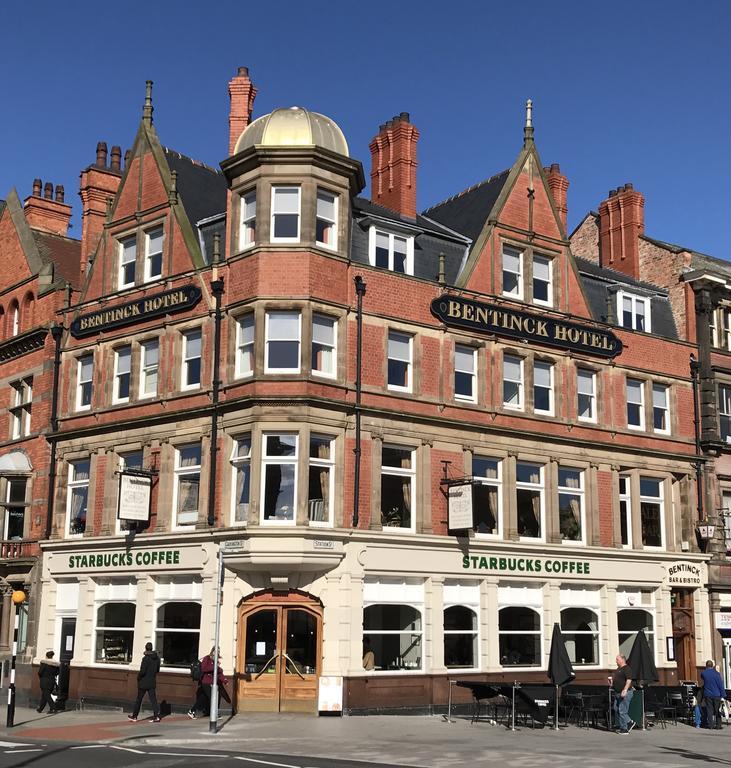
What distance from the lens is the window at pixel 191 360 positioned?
33781 mm

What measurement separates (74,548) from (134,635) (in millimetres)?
4165

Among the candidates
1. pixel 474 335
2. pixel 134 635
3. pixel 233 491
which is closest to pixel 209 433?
pixel 233 491

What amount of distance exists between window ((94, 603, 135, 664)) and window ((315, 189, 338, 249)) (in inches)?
508

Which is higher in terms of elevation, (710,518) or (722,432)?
(722,432)

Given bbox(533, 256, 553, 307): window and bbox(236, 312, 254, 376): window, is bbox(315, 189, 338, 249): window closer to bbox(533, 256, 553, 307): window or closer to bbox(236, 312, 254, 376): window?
bbox(236, 312, 254, 376): window

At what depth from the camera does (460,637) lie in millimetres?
33406

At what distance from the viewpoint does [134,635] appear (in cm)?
3353

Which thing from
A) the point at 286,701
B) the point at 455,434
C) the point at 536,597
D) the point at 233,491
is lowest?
the point at 286,701

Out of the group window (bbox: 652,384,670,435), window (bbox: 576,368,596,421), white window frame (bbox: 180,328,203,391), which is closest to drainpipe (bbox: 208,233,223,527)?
white window frame (bbox: 180,328,203,391)

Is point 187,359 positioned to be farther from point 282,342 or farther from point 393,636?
point 393,636

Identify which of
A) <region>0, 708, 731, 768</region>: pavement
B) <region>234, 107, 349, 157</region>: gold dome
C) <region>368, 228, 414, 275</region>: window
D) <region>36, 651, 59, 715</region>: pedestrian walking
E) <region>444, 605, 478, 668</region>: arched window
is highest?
<region>234, 107, 349, 157</region>: gold dome

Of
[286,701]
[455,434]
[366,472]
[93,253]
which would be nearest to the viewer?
[286,701]

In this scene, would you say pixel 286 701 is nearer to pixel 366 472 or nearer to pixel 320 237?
pixel 366 472

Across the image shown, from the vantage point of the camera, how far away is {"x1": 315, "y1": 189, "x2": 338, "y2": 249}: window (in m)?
32.7
